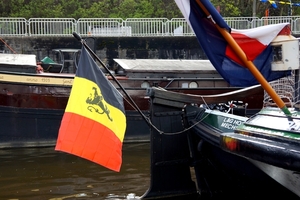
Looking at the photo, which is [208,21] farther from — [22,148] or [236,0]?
[236,0]

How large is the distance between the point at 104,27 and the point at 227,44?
53.1ft

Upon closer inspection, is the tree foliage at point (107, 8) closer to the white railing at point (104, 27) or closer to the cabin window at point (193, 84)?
the white railing at point (104, 27)

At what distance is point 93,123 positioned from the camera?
21.3 feet

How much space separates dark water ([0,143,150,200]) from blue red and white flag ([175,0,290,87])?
298cm

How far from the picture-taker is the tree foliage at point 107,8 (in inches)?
1099

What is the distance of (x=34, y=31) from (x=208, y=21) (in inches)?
659

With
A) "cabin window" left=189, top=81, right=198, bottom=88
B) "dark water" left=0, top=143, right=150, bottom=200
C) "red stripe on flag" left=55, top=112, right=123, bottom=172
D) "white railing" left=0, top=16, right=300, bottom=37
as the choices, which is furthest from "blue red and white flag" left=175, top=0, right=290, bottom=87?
"white railing" left=0, top=16, right=300, bottom=37

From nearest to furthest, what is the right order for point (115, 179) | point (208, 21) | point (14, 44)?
1. point (208, 21)
2. point (115, 179)
3. point (14, 44)

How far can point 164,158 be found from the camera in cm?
792

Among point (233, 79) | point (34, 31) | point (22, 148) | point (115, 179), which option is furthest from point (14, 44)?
point (233, 79)

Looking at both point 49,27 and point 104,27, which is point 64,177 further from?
point 104,27

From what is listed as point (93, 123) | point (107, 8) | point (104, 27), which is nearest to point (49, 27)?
point (104, 27)

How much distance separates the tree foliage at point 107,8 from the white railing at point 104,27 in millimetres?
4957

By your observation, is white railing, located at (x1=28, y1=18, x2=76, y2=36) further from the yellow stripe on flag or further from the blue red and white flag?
the blue red and white flag
